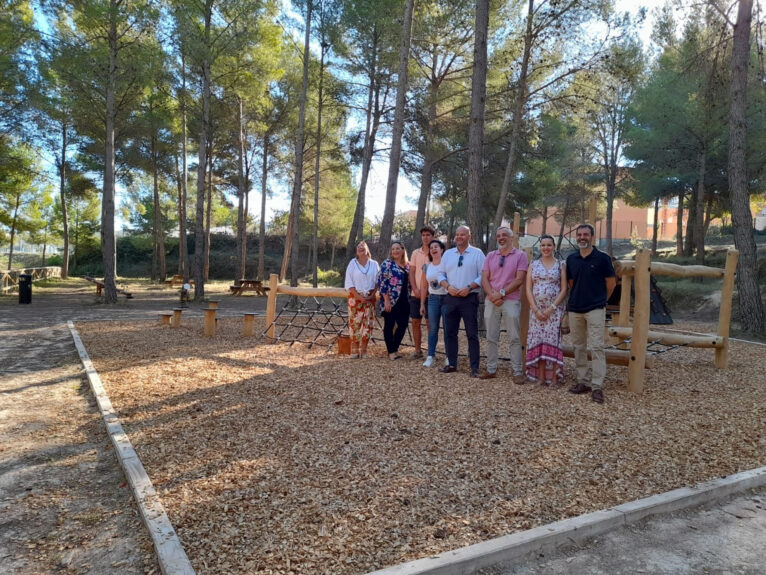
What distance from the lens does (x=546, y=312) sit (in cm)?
514

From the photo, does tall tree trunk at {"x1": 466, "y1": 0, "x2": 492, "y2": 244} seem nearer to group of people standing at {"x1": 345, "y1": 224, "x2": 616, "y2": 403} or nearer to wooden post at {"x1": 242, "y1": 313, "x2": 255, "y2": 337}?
group of people standing at {"x1": 345, "y1": 224, "x2": 616, "y2": 403}

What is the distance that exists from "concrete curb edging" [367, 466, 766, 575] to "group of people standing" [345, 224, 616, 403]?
5.78 feet

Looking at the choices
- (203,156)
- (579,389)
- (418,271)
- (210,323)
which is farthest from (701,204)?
(203,156)

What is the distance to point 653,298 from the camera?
975 cm

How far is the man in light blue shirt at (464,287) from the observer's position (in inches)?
222

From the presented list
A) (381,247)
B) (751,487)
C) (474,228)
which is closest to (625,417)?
(751,487)

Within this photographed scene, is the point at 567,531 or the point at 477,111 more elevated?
the point at 477,111

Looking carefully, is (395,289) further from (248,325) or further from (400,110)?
(400,110)

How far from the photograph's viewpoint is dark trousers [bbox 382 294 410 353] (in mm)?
6672

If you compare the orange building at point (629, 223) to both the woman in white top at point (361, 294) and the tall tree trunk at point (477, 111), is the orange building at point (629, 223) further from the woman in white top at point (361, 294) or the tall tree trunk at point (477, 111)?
the woman in white top at point (361, 294)

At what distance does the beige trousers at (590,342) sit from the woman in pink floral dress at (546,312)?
7.3 inches

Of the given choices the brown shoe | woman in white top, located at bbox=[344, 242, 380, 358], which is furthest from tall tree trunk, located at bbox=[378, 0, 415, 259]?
the brown shoe

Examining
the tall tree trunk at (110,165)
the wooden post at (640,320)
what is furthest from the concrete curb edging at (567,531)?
the tall tree trunk at (110,165)

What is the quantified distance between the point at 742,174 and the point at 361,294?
23.8 feet
